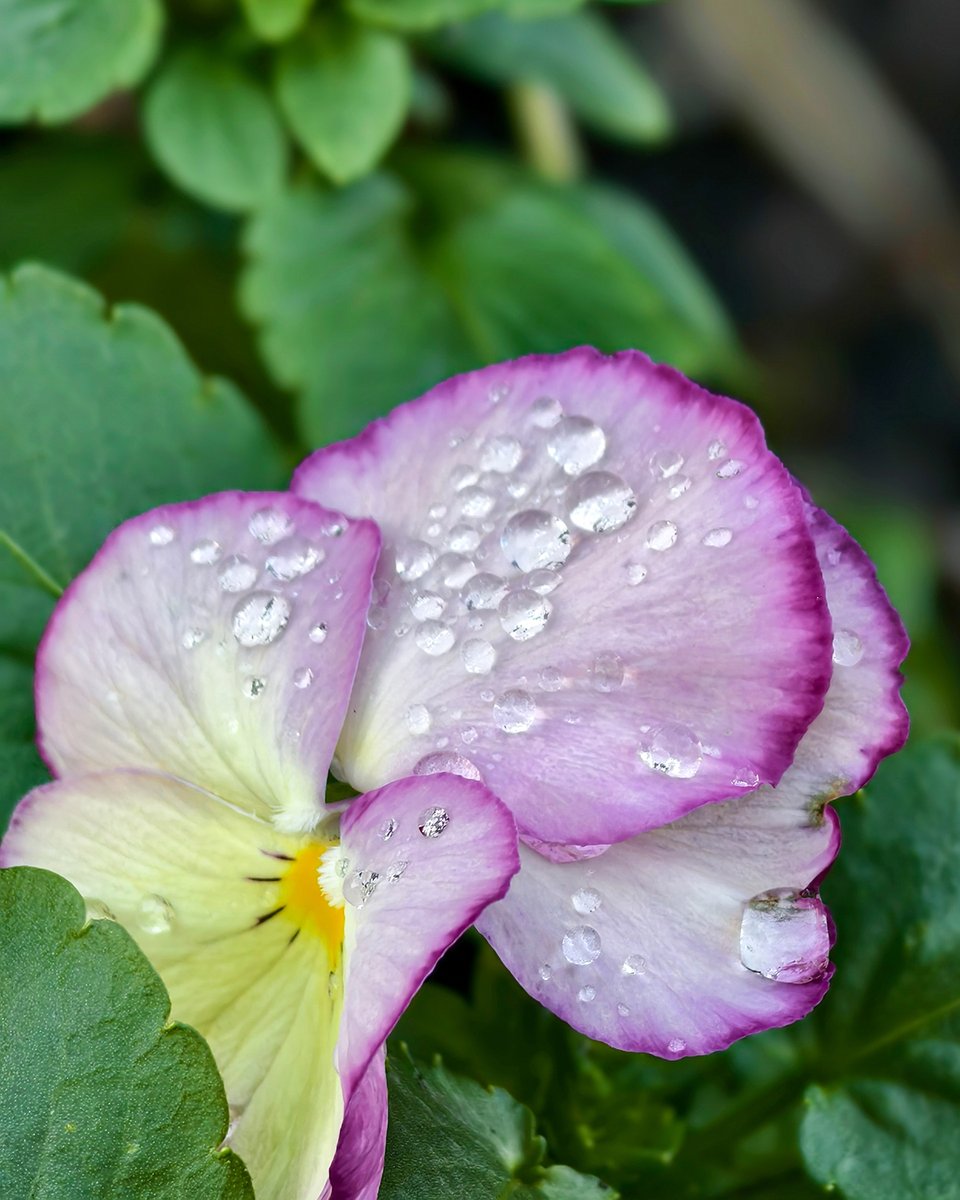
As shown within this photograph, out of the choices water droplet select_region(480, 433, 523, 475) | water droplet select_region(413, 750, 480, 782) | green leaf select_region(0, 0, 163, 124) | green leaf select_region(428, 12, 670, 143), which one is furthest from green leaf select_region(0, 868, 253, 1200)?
green leaf select_region(428, 12, 670, 143)

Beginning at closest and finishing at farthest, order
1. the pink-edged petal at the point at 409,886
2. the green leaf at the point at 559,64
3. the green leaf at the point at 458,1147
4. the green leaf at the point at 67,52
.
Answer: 1. the pink-edged petal at the point at 409,886
2. the green leaf at the point at 458,1147
3. the green leaf at the point at 67,52
4. the green leaf at the point at 559,64

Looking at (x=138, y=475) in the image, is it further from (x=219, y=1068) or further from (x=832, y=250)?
(x=832, y=250)

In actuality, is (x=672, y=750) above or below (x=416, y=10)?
below

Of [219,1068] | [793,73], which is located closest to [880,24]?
[793,73]

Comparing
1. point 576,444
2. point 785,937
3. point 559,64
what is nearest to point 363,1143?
point 785,937

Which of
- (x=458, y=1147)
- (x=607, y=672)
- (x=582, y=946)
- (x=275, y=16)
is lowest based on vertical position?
(x=458, y=1147)

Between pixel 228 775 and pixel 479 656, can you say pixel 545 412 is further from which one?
pixel 228 775

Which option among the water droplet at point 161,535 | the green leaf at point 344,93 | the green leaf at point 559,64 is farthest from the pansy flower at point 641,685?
the green leaf at point 559,64

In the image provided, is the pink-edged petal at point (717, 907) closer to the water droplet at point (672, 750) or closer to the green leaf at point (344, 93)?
the water droplet at point (672, 750)
